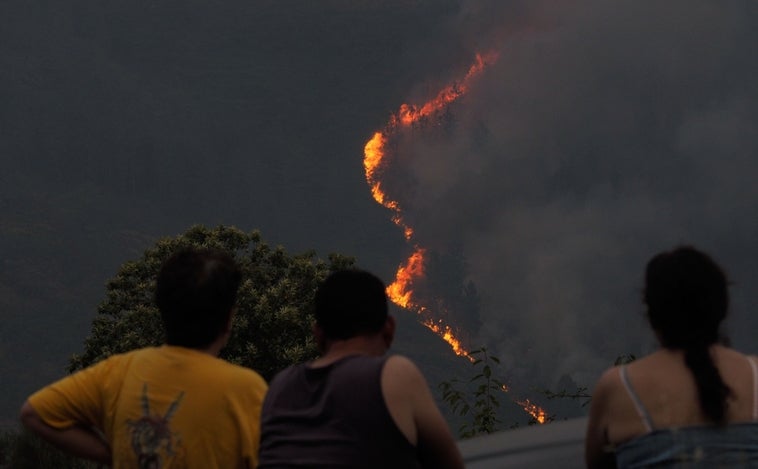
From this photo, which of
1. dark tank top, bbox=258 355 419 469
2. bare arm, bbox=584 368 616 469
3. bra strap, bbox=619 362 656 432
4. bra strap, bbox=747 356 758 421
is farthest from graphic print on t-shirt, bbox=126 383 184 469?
bra strap, bbox=747 356 758 421

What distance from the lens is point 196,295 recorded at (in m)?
3.15

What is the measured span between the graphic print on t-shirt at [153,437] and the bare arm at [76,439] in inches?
7.2

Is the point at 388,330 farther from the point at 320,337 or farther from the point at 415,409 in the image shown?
the point at 415,409

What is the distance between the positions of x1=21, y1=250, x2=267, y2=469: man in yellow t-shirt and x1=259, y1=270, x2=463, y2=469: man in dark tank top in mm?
112

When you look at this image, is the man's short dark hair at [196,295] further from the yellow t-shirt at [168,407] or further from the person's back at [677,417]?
the person's back at [677,417]

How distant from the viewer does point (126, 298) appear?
35469 mm

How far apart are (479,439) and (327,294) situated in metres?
1.03

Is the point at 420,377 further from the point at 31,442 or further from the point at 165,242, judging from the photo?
the point at 165,242

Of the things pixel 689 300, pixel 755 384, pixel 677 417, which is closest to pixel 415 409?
pixel 677 417

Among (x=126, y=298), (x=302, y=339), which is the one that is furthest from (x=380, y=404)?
(x=126, y=298)

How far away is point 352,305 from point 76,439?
1008 mm

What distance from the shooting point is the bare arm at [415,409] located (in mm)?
2895

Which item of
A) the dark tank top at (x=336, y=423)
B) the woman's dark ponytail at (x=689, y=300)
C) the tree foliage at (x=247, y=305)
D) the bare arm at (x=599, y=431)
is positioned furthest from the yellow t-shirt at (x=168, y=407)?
the tree foliage at (x=247, y=305)

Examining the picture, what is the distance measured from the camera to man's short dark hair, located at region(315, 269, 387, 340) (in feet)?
10.3
